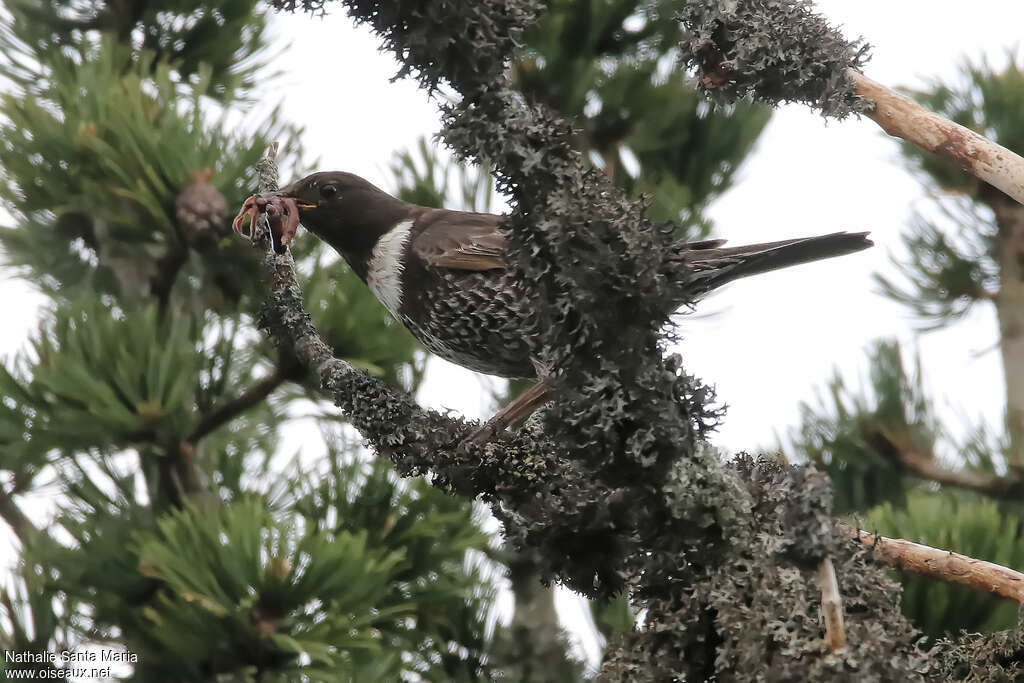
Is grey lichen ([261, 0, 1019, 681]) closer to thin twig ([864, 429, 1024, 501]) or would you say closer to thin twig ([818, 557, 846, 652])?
thin twig ([818, 557, 846, 652])

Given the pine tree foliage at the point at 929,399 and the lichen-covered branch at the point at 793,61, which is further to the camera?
the pine tree foliage at the point at 929,399

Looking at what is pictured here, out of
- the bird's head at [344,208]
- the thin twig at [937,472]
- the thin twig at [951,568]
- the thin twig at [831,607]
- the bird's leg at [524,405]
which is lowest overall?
the thin twig at [831,607]

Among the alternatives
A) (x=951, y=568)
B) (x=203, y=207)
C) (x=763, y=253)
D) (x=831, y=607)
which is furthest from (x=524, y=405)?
(x=831, y=607)

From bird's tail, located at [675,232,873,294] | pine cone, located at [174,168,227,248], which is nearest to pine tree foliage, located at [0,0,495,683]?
pine cone, located at [174,168,227,248]

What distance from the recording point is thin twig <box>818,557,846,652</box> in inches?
35.8

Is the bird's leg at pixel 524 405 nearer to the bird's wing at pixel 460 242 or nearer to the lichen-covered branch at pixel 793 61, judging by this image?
the bird's wing at pixel 460 242

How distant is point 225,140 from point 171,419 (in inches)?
24.2

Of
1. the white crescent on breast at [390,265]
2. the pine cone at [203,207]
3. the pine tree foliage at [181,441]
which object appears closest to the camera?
the pine tree foliage at [181,441]

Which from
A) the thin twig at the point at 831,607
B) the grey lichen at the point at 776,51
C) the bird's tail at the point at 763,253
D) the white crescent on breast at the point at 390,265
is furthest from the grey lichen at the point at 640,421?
the white crescent on breast at the point at 390,265

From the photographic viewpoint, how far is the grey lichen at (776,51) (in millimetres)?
1434

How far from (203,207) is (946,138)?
1.50 m

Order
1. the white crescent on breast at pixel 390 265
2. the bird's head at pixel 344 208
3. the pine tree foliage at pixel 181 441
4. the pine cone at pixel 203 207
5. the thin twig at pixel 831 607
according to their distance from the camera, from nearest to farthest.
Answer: the thin twig at pixel 831 607
the pine tree foliage at pixel 181 441
the pine cone at pixel 203 207
the white crescent on breast at pixel 390 265
the bird's head at pixel 344 208

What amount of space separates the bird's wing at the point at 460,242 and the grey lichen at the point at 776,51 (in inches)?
35.5

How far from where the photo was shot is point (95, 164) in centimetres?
239
